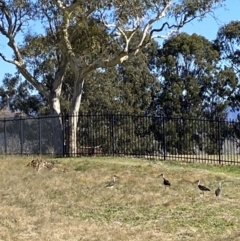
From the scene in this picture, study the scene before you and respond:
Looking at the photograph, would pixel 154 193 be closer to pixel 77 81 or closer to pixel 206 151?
pixel 77 81

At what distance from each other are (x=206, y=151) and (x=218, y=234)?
22798mm

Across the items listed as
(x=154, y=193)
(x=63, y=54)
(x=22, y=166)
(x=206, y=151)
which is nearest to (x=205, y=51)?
(x=206, y=151)

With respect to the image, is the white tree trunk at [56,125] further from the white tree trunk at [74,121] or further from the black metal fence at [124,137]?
the white tree trunk at [74,121]

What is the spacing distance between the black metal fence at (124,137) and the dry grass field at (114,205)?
657 cm

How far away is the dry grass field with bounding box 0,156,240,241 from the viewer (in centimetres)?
1111

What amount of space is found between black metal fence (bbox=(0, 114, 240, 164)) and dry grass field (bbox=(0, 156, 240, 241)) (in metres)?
6.57

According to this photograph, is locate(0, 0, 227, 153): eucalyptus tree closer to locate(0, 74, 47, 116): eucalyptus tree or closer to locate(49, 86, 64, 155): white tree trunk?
locate(49, 86, 64, 155): white tree trunk

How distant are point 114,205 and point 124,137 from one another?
17.6 metres

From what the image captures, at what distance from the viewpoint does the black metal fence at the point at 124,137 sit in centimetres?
2708

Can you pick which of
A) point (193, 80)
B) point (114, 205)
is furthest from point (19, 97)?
point (114, 205)

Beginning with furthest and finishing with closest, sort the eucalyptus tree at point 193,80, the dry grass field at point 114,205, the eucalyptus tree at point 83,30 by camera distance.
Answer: the eucalyptus tree at point 193,80, the eucalyptus tree at point 83,30, the dry grass field at point 114,205

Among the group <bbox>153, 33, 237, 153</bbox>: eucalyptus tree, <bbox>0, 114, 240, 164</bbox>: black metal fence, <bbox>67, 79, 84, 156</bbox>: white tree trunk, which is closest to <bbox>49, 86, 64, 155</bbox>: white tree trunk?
<bbox>0, 114, 240, 164</bbox>: black metal fence

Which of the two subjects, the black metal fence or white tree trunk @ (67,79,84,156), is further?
the black metal fence

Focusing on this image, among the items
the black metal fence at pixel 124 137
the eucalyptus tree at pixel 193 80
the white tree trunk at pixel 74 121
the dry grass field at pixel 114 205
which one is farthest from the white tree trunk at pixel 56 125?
the eucalyptus tree at pixel 193 80
